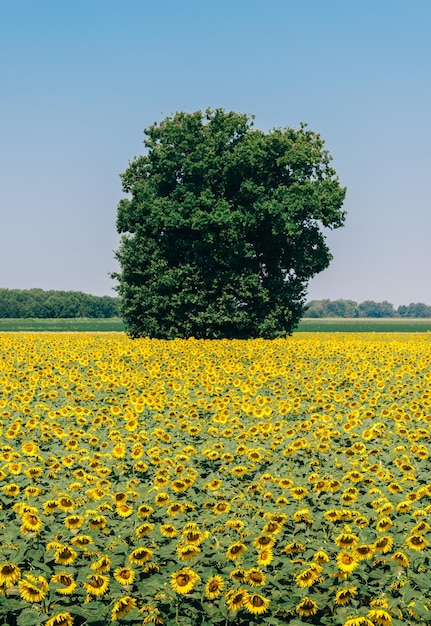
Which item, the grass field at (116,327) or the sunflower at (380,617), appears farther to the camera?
the grass field at (116,327)

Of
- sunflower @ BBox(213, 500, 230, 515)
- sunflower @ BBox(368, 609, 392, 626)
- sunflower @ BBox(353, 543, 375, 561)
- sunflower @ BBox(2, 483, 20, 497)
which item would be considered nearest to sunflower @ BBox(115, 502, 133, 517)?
sunflower @ BBox(213, 500, 230, 515)

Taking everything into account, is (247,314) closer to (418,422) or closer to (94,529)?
(418,422)

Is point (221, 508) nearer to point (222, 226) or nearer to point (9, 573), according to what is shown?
Result: point (9, 573)

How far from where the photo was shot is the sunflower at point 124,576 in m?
5.38

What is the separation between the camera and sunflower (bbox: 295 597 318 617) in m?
5.30

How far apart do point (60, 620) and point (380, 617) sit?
7.23 feet

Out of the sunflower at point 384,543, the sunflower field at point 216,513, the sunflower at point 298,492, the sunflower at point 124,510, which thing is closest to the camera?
the sunflower field at point 216,513

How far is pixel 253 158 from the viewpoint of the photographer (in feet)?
110

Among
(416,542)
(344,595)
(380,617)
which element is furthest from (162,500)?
(380,617)

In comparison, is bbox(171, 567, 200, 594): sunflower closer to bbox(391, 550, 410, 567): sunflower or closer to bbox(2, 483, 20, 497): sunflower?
bbox(391, 550, 410, 567): sunflower

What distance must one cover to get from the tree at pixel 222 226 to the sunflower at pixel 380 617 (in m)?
28.0

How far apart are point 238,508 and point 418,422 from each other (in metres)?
5.57

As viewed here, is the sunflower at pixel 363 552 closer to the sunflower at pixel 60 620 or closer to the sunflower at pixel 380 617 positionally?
the sunflower at pixel 380 617

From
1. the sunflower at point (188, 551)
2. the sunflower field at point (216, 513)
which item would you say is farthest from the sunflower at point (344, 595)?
the sunflower at point (188, 551)
